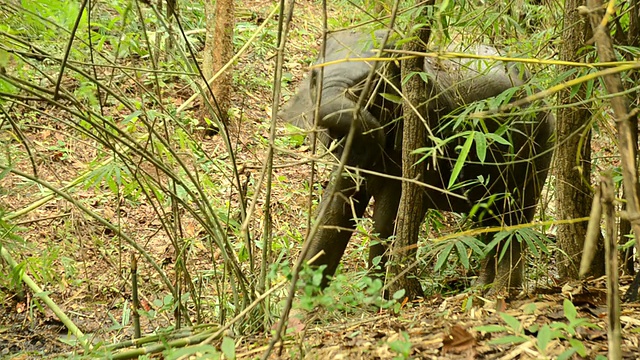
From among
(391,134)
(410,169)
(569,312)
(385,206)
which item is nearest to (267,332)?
(569,312)

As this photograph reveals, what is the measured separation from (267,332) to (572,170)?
1657 mm

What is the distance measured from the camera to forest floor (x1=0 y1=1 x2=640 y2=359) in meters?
2.35

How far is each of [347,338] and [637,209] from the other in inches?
53.9

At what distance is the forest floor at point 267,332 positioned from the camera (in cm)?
235

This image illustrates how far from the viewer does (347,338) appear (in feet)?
8.64

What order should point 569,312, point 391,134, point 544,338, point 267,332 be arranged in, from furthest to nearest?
point 391,134 → point 267,332 → point 569,312 → point 544,338

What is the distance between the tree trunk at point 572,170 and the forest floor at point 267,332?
272 millimetres

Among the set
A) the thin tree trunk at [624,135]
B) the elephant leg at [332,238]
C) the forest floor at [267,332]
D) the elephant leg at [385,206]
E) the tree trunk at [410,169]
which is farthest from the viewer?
the elephant leg at [385,206]

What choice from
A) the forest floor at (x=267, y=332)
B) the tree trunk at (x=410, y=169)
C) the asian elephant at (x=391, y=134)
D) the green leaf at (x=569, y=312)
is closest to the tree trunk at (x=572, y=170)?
the forest floor at (x=267, y=332)

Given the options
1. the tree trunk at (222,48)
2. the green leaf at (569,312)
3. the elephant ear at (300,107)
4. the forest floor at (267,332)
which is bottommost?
the forest floor at (267,332)

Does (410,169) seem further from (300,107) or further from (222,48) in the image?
(222,48)

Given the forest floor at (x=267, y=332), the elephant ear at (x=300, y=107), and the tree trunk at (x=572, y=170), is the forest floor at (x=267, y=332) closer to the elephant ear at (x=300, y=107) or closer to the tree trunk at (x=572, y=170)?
the tree trunk at (x=572, y=170)

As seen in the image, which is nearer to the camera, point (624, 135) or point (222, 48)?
point (624, 135)

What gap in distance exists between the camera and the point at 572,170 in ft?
11.1
